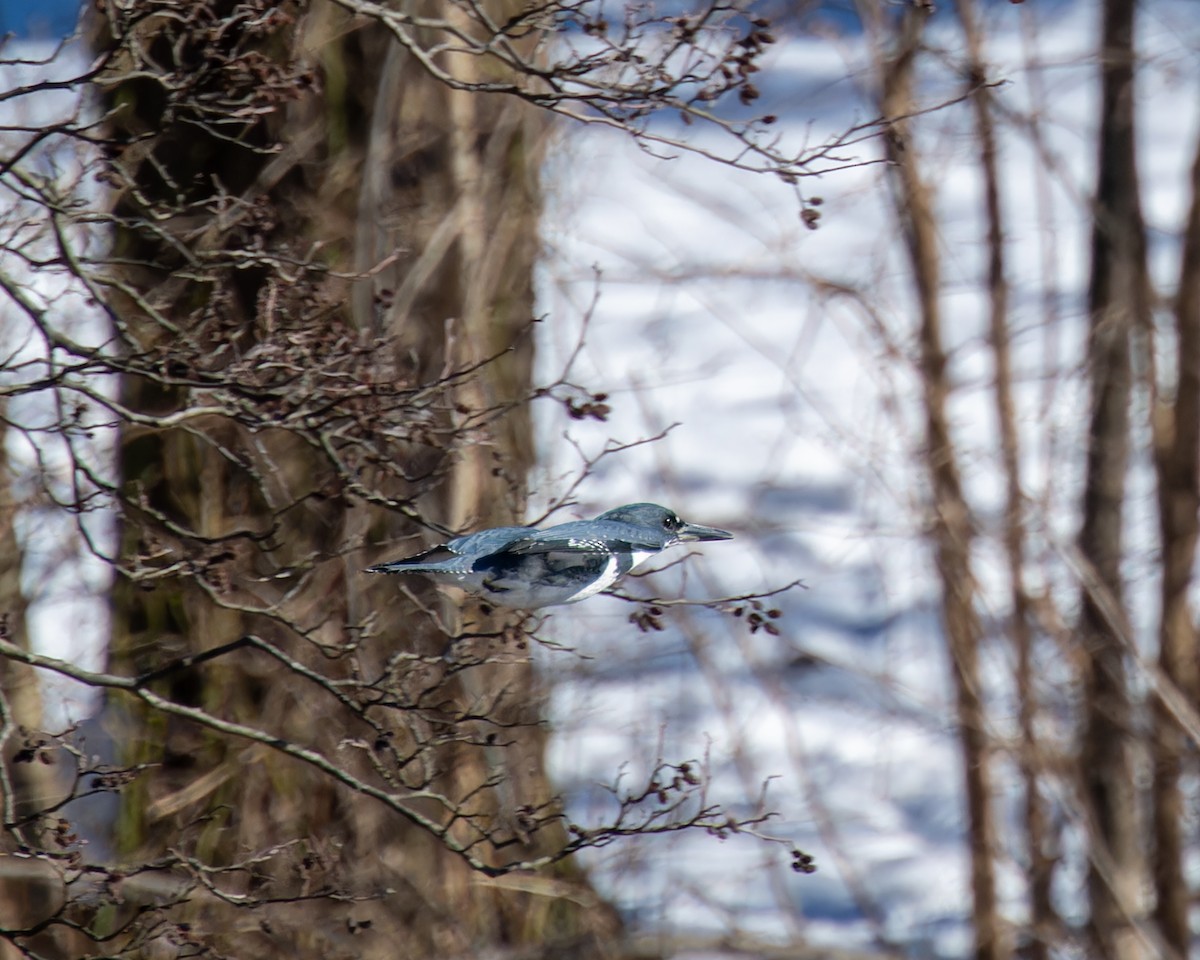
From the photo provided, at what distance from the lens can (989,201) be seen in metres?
7.11

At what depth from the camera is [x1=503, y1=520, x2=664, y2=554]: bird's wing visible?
2180 millimetres

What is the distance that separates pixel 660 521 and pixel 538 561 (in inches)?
11.1

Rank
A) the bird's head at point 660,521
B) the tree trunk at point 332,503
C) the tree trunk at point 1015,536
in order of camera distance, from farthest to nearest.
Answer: the tree trunk at point 1015,536 → the tree trunk at point 332,503 → the bird's head at point 660,521

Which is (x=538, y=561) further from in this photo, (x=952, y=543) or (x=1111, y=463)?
(x=1111, y=463)

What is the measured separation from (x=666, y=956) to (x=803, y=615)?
237 inches

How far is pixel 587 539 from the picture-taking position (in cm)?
223

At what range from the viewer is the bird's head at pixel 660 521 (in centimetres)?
Result: 244

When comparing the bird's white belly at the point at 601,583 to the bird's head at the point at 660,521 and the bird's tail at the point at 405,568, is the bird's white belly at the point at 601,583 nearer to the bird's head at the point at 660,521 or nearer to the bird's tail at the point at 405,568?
the bird's head at the point at 660,521

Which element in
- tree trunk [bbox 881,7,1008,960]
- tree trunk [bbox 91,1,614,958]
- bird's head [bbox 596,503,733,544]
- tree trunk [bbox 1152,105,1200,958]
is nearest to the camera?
bird's head [bbox 596,503,733,544]

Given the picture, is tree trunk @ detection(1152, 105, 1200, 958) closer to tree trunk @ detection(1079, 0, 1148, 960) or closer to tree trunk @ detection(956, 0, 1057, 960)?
tree trunk @ detection(1079, 0, 1148, 960)

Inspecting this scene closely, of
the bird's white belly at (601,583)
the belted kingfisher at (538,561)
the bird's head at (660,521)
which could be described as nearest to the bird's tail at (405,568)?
the belted kingfisher at (538,561)

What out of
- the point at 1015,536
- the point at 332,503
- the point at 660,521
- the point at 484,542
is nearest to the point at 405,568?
the point at 484,542

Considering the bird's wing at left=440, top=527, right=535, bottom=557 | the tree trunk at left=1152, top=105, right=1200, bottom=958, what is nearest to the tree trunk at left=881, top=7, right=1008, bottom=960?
the tree trunk at left=1152, top=105, right=1200, bottom=958

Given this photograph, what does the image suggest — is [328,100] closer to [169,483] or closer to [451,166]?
[451,166]
